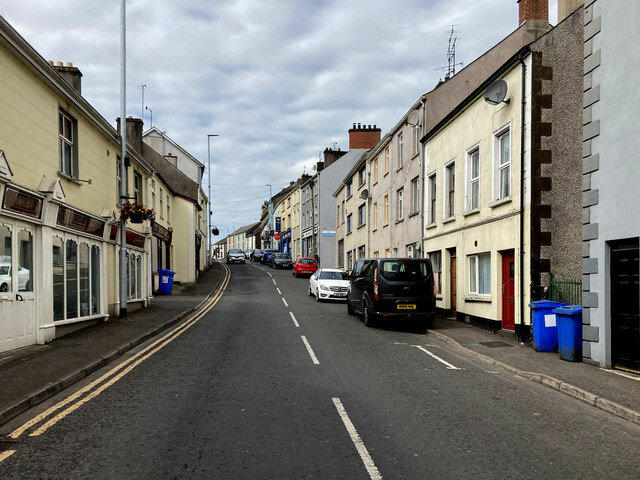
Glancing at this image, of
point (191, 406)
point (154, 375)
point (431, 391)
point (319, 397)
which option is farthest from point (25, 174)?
point (431, 391)

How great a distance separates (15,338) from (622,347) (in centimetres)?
1123

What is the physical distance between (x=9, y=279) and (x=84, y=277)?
4.37 metres

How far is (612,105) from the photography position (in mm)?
8945

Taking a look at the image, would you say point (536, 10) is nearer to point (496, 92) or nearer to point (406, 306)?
point (496, 92)

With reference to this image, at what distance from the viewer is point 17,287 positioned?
9.88m

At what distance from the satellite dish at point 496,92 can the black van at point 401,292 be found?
15.8 ft

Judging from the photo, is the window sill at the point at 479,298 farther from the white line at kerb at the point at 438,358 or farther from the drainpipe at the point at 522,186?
the white line at kerb at the point at 438,358

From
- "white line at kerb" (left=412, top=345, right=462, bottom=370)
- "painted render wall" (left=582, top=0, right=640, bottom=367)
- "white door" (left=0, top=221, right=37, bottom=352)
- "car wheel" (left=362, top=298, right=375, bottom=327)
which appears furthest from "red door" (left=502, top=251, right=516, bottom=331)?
"white door" (left=0, top=221, right=37, bottom=352)

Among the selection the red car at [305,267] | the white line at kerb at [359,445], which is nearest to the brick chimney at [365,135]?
the red car at [305,267]

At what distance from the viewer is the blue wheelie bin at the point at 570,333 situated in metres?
9.69

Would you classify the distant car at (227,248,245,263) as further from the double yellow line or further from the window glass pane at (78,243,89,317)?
the double yellow line

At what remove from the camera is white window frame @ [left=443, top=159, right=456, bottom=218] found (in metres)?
18.0

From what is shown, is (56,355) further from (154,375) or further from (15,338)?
(154,375)

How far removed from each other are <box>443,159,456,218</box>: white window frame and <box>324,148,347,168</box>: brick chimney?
32.1 m
